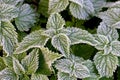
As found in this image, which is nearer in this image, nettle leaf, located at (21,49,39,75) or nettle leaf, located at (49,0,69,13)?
nettle leaf, located at (21,49,39,75)

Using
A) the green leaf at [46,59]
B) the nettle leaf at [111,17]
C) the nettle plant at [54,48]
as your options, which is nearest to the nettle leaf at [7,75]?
the nettle plant at [54,48]

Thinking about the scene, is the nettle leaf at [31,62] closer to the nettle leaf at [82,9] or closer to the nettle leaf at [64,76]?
the nettle leaf at [64,76]

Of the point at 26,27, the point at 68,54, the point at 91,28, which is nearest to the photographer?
the point at 68,54

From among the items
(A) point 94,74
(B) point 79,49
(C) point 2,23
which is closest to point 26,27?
(C) point 2,23

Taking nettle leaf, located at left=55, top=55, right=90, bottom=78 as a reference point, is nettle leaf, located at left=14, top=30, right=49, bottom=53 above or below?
above

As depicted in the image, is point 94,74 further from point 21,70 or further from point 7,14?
point 7,14

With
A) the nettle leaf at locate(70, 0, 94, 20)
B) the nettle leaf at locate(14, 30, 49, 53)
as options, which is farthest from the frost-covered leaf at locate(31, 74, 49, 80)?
the nettle leaf at locate(70, 0, 94, 20)

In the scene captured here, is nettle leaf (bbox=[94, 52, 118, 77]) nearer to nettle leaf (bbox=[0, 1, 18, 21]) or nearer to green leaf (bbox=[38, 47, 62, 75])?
green leaf (bbox=[38, 47, 62, 75])
